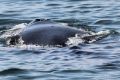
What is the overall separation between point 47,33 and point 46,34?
65 mm

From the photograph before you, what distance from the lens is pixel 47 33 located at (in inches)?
520

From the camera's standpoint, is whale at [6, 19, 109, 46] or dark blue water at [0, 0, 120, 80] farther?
whale at [6, 19, 109, 46]

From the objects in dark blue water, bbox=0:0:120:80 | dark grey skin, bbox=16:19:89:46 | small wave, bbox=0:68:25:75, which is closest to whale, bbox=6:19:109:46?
dark grey skin, bbox=16:19:89:46

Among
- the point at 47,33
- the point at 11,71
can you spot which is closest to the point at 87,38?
the point at 47,33

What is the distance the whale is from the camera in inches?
510

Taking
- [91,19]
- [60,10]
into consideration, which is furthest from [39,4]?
[91,19]

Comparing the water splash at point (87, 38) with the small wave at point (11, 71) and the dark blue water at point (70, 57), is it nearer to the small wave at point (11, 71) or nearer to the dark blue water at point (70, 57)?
the dark blue water at point (70, 57)

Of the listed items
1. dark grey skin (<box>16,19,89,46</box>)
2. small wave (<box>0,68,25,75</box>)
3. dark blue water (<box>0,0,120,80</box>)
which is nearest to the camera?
dark blue water (<box>0,0,120,80</box>)

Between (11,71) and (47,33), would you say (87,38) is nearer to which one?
(47,33)

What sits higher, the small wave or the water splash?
the water splash

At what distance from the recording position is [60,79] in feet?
34.0

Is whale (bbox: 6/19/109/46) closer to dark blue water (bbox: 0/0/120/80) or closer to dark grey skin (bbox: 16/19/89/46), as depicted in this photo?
dark grey skin (bbox: 16/19/89/46)

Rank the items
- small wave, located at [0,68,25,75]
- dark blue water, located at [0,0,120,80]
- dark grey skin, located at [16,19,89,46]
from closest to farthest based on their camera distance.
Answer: dark blue water, located at [0,0,120,80] < small wave, located at [0,68,25,75] < dark grey skin, located at [16,19,89,46]

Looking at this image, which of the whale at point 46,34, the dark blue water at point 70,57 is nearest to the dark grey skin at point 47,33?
the whale at point 46,34
